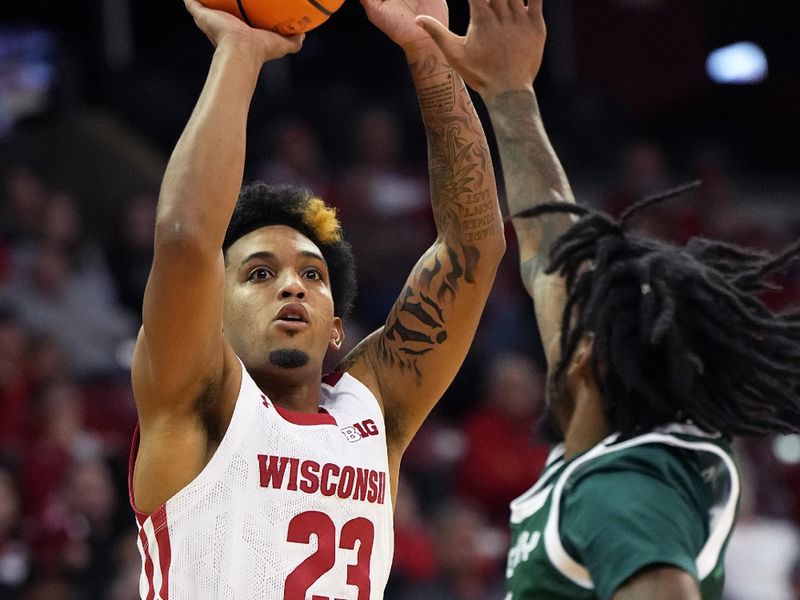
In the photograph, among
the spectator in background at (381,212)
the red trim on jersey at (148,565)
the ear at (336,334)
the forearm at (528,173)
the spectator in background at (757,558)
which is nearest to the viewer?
the red trim on jersey at (148,565)

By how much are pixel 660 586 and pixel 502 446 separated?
467 centimetres

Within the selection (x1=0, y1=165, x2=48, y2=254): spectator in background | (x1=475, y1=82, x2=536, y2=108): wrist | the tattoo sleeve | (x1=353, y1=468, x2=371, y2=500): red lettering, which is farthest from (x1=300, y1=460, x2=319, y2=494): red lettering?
(x1=0, y1=165, x2=48, y2=254): spectator in background

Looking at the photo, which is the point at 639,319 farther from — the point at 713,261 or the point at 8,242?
the point at 8,242

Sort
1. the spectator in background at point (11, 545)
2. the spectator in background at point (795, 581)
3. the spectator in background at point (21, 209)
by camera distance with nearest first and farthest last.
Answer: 1. the spectator in background at point (11, 545)
2. the spectator in background at point (795, 581)
3. the spectator in background at point (21, 209)

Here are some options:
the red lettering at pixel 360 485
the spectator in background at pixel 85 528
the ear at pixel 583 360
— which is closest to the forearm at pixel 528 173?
the ear at pixel 583 360

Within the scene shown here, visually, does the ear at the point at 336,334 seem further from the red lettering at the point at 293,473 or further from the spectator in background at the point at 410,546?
the spectator in background at the point at 410,546

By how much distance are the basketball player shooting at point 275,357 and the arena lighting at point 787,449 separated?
555cm

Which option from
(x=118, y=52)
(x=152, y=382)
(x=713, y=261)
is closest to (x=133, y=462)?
(x=152, y=382)

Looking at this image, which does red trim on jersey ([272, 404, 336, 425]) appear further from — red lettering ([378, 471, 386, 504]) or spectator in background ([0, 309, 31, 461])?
spectator in background ([0, 309, 31, 461])

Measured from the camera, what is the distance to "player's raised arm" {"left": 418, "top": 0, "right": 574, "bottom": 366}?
4.14m

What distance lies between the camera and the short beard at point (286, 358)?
334 cm

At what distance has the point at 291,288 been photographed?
11.0ft

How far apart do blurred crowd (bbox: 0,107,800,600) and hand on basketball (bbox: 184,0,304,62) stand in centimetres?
310

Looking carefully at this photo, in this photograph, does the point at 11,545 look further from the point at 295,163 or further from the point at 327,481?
the point at 295,163
